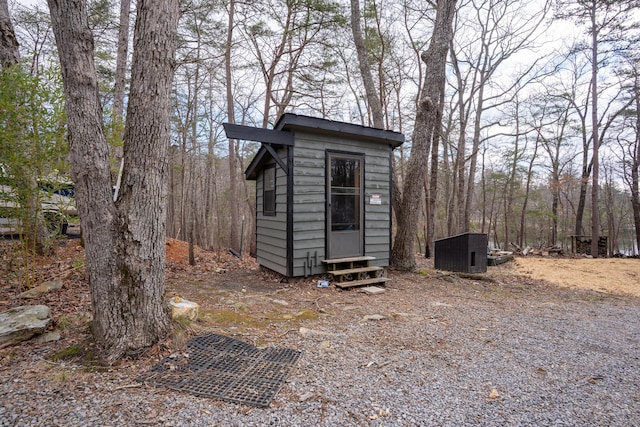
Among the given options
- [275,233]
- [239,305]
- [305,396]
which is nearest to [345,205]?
[275,233]

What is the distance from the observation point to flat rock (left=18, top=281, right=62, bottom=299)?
11.8 feet

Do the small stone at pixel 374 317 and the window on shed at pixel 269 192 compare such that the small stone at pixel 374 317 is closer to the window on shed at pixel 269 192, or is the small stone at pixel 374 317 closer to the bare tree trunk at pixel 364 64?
the window on shed at pixel 269 192

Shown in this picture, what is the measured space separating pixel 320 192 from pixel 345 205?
24.3 inches

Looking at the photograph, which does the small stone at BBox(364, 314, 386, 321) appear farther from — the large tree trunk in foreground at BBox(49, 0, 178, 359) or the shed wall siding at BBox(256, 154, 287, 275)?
the large tree trunk in foreground at BBox(49, 0, 178, 359)

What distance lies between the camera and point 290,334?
10.5ft

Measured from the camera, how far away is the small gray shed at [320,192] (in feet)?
17.5

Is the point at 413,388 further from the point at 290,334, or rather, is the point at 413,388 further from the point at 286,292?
the point at 286,292

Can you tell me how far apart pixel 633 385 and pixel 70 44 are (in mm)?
4878

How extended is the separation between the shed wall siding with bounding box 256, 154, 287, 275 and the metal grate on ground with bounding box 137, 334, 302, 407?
2.73 metres

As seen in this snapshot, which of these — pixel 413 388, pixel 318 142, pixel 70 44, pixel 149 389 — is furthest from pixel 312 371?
pixel 318 142

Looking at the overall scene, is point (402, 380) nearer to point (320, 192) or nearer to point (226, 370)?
point (226, 370)

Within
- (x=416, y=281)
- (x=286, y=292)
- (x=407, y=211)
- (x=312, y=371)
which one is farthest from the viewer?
(x=407, y=211)

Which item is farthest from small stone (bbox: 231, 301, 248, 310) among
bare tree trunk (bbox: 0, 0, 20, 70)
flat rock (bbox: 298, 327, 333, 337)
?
bare tree trunk (bbox: 0, 0, 20, 70)

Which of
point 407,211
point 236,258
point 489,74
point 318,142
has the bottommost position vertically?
point 236,258
